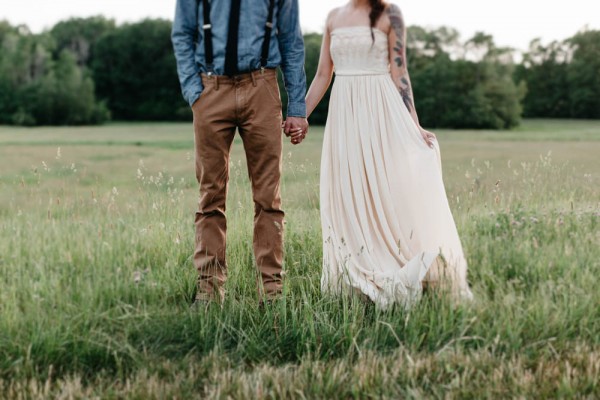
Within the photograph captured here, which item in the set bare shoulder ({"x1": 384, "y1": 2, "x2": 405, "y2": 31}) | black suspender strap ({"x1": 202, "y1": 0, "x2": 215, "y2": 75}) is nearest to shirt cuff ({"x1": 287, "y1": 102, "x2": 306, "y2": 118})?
black suspender strap ({"x1": 202, "y1": 0, "x2": 215, "y2": 75})

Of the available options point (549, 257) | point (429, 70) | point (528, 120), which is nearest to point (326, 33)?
point (549, 257)

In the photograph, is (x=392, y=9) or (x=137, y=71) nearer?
(x=392, y=9)

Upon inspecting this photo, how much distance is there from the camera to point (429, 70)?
215 ft

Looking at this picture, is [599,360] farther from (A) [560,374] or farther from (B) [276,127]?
(B) [276,127]

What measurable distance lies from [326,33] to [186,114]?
74100mm

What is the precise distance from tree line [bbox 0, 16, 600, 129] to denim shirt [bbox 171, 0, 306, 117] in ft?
170

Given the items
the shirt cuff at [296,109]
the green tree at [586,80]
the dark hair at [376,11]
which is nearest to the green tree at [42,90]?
the green tree at [586,80]

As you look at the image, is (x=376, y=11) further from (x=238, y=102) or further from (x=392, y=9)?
(x=238, y=102)

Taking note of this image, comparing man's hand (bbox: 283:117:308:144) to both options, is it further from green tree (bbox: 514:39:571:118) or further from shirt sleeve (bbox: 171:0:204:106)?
green tree (bbox: 514:39:571:118)

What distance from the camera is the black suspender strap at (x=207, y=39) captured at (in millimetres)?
4574

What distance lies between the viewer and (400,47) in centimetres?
495

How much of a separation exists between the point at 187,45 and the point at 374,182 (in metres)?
1.70

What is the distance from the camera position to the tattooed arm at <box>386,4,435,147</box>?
493cm

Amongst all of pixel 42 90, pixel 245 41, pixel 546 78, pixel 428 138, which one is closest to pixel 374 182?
pixel 428 138
